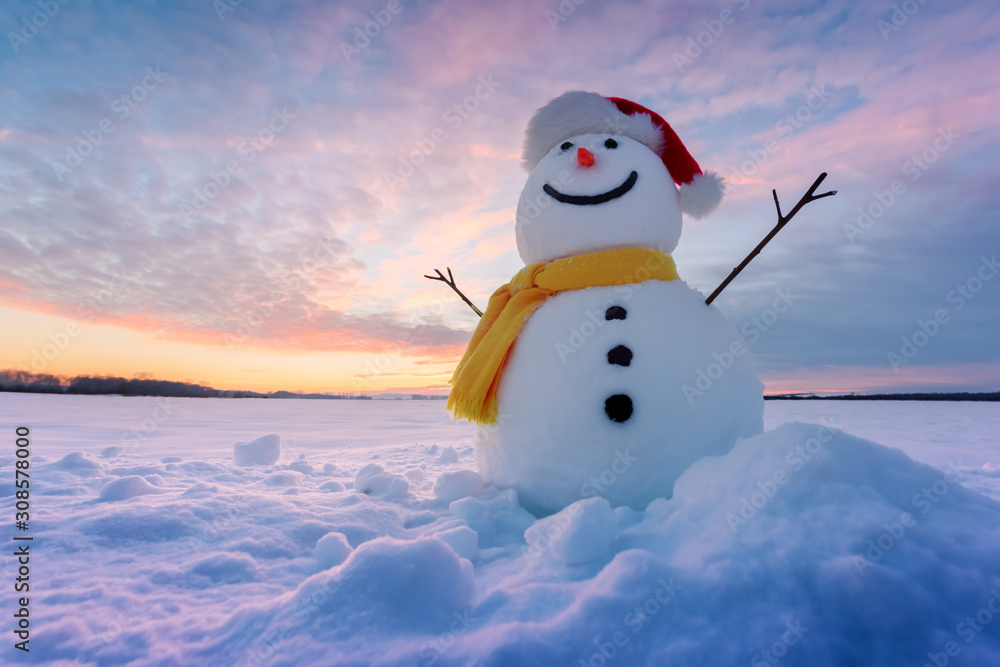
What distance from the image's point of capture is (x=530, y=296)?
9.52 ft

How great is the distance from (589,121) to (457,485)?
98.4 inches

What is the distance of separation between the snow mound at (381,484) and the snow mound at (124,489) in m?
1.22

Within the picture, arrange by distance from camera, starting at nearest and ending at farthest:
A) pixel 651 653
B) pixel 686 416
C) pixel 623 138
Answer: pixel 651 653 < pixel 686 416 < pixel 623 138

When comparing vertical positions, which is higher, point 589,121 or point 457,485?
point 589,121

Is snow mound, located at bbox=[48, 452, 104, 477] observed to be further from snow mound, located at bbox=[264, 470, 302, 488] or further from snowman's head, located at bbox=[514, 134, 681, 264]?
snowman's head, located at bbox=[514, 134, 681, 264]

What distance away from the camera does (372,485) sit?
3084 mm

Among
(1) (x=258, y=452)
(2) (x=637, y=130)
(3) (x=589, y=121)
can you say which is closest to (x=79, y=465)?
(1) (x=258, y=452)

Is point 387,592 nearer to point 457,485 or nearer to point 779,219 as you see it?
point 457,485

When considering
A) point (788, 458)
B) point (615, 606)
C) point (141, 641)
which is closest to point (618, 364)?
point (788, 458)

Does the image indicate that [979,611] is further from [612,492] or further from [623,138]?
[623,138]

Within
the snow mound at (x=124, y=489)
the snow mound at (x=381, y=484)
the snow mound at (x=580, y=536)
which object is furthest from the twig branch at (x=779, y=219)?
the snow mound at (x=124, y=489)

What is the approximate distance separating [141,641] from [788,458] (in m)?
2.08

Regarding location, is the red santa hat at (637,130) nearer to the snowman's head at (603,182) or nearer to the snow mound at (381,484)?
the snowman's head at (603,182)

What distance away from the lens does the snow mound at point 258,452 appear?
4059 millimetres
